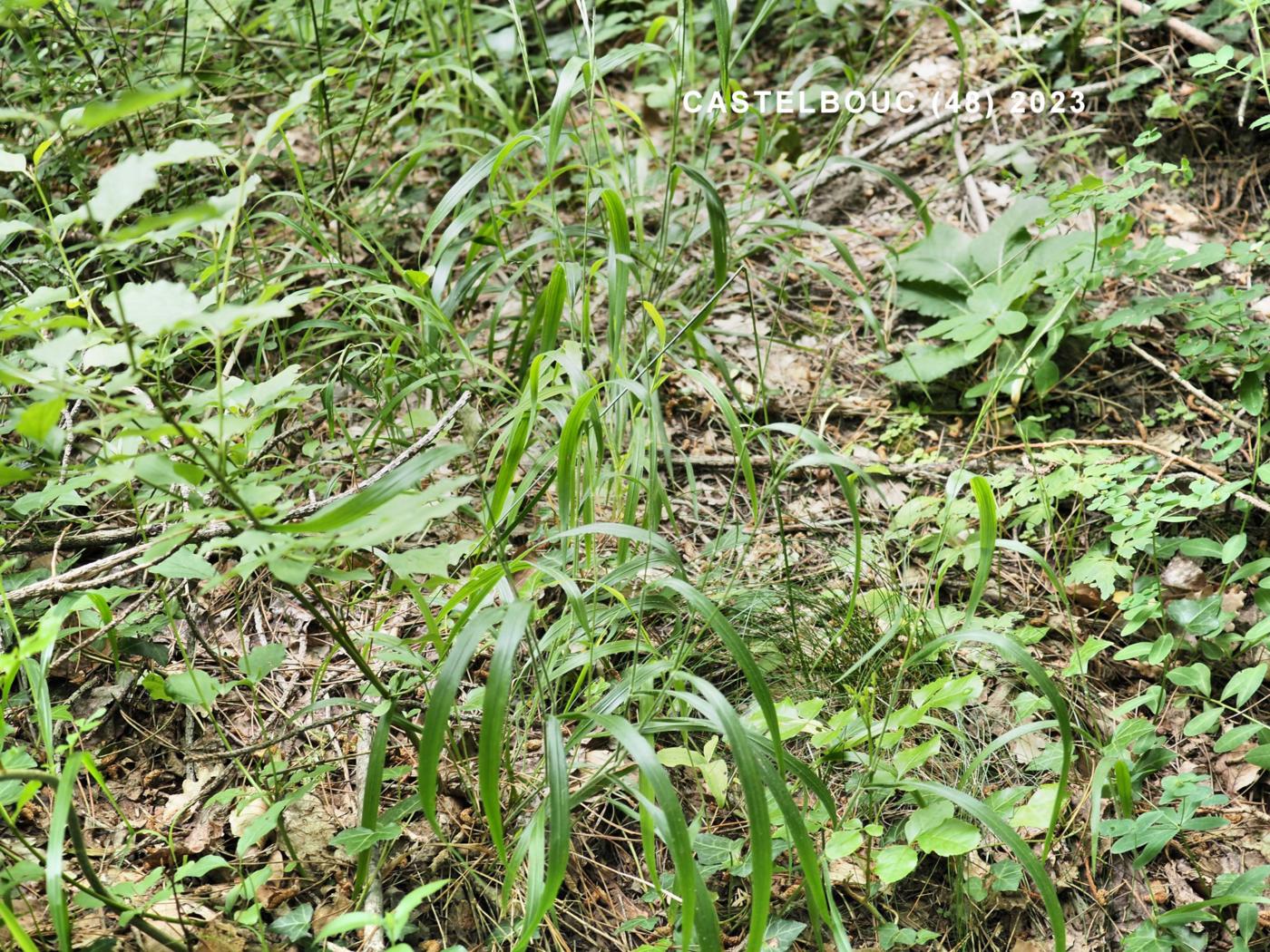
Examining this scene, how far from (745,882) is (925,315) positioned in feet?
4.68

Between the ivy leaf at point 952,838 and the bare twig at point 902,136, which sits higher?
the bare twig at point 902,136

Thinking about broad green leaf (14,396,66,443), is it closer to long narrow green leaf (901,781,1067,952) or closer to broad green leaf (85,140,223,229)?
broad green leaf (85,140,223,229)

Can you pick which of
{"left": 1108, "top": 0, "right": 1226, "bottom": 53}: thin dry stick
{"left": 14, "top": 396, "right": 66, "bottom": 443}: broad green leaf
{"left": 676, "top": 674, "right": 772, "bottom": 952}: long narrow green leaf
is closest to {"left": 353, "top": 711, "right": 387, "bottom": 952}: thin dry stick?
{"left": 676, "top": 674, "right": 772, "bottom": 952}: long narrow green leaf

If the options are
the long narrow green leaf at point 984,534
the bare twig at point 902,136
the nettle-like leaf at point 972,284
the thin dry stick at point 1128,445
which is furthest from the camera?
the bare twig at point 902,136

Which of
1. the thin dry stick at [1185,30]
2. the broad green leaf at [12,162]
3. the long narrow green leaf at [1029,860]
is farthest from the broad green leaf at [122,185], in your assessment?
the thin dry stick at [1185,30]

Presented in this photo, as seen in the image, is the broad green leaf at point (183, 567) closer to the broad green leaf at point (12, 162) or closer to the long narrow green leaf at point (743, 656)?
the broad green leaf at point (12, 162)

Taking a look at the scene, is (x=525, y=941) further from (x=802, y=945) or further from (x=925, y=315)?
(x=925, y=315)

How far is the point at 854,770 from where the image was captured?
154cm

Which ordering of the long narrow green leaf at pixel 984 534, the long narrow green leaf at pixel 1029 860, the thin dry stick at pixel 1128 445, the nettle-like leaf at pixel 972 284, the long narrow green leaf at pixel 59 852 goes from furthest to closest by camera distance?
the nettle-like leaf at pixel 972 284, the thin dry stick at pixel 1128 445, the long narrow green leaf at pixel 984 534, the long narrow green leaf at pixel 1029 860, the long narrow green leaf at pixel 59 852

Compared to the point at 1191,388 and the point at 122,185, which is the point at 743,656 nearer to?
the point at 122,185

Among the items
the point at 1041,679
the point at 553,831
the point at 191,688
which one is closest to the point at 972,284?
the point at 1041,679

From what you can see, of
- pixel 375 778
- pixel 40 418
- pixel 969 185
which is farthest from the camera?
pixel 969 185

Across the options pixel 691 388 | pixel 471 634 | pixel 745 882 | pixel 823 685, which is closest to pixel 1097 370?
pixel 691 388

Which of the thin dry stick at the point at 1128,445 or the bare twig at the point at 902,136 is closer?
the thin dry stick at the point at 1128,445
